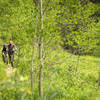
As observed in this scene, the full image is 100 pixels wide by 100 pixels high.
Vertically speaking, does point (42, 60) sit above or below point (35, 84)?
above

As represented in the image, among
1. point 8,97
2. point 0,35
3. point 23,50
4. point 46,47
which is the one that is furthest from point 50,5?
point 0,35

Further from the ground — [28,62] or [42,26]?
[42,26]

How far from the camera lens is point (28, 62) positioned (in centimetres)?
484

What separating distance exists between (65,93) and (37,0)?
151 inches

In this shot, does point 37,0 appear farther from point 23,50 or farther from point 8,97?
point 8,97

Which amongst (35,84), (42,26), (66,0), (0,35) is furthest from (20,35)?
(0,35)

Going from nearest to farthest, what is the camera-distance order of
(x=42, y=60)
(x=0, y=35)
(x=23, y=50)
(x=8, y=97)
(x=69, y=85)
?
1. (x=8, y=97)
2. (x=42, y=60)
3. (x=23, y=50)
4. (x=69, y=85)
5. (x=0, y=35)

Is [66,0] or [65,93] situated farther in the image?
[65,93]

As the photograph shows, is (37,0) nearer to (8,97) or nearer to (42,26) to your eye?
(42,26)

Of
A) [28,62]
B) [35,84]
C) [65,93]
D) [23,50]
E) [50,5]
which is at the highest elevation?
[50,5]

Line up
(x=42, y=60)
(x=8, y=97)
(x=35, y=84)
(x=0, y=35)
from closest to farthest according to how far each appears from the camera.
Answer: (x=8, y=97)
(x=42, y=60)
(x=35, y=84)
(x=0, y=35)

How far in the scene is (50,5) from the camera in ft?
15.0

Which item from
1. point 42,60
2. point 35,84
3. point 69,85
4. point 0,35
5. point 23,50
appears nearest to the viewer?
point 42,60

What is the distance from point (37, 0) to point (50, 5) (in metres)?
0.58
